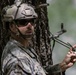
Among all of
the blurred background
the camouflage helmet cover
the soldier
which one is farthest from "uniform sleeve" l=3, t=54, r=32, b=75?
the blurred background

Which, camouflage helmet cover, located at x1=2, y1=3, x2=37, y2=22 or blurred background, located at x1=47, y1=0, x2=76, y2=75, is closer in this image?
camouflage helmet cover, located at x1=2, y1=3, x2=37, y2=22

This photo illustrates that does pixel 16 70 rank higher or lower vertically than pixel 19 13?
lower

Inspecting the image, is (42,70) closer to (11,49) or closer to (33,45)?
(11,49)

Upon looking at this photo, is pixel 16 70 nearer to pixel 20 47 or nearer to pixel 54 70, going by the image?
pixel 20 47

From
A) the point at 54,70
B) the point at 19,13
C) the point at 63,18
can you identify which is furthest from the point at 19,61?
the point at 63,18

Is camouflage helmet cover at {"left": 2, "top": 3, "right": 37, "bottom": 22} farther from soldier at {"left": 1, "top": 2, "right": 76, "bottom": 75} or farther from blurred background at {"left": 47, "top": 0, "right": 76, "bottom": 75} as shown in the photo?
blurred background at {"left": 47, "top": 0, "right": 76, "bottom": 75}

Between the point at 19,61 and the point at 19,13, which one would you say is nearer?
the point at 19,61

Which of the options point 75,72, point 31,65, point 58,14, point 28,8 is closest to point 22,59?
point 31,65

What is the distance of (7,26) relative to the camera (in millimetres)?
4645

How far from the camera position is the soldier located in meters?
4.38

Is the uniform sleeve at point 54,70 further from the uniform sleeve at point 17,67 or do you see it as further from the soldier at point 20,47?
the uniform sleeve at point 17,67

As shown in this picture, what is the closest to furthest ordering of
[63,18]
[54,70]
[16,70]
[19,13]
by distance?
[16,70]
[19,13]
[54,70]
[63,18]

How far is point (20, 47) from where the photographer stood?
454 centimetres

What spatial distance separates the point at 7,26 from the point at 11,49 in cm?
23
